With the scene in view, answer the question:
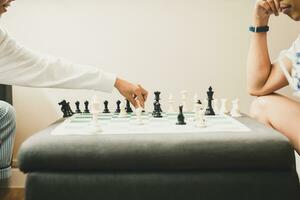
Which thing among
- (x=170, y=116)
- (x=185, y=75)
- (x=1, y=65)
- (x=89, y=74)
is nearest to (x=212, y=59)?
(x=185, y=75)

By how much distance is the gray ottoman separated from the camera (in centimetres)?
106

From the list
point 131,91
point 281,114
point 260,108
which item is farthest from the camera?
point 131,91

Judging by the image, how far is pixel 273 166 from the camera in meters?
1.07

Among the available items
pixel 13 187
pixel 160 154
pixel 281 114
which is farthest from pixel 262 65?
pixel 13 187

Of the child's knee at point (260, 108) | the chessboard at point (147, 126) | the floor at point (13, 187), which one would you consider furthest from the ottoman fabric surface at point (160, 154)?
the floor at point (13, 187)

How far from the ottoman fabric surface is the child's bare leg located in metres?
0.14

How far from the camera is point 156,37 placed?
2.20m

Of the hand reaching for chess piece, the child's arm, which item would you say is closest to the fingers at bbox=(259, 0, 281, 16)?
the child's arm

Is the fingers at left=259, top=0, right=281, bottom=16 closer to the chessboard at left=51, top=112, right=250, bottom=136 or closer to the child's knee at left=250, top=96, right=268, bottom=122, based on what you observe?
the child's knee at left=250, top=96, right=268, bottom=122

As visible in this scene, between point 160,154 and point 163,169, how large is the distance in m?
0.05

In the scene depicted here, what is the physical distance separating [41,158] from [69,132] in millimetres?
173

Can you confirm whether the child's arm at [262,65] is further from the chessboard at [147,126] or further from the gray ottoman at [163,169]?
the gray ottoman at [163,169]

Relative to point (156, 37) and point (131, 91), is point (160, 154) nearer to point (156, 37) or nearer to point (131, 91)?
point (131, 91)

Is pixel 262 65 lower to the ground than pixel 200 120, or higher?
higher
